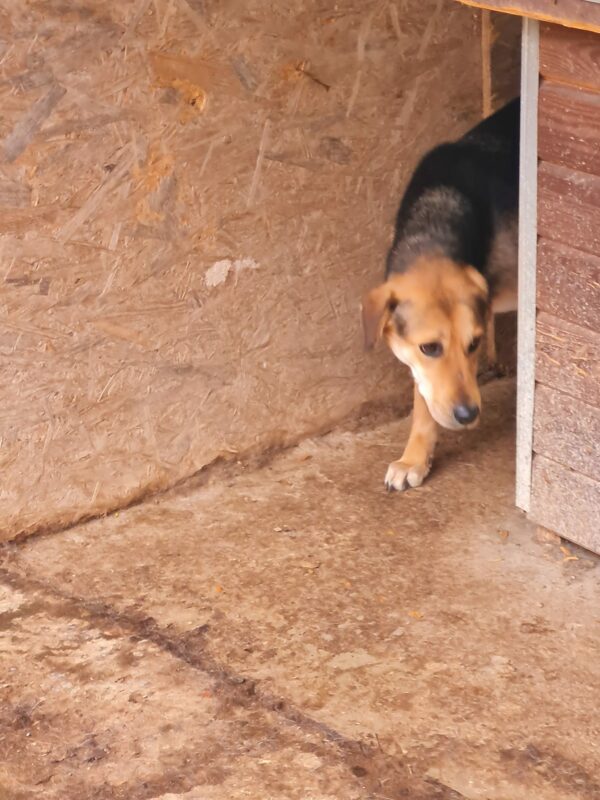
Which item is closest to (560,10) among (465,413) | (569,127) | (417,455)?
(569,127)

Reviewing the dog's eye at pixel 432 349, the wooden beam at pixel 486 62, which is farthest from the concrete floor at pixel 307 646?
the wooden beam at pixel 486 62

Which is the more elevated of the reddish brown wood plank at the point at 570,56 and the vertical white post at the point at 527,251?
the reddish brown wood plank at the point at 570,56

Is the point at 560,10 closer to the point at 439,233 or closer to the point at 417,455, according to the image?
the point at 439,233

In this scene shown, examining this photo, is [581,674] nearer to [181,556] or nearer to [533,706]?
[533,706]

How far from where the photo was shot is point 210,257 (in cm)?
421

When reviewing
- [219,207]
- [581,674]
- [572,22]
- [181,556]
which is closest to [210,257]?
[219,207]

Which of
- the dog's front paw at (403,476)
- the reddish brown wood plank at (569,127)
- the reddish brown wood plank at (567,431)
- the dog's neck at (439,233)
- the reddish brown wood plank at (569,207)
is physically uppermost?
the reddish brown wood plank at (569,127)

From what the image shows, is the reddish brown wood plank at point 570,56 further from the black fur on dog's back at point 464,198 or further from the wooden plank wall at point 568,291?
the black fur on dog's back at point 464,198

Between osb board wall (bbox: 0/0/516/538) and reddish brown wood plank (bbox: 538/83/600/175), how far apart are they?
1123 mm

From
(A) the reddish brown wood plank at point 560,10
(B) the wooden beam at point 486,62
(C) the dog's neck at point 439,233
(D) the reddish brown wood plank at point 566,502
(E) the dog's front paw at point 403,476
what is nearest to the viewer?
(A) the reddish brown wood plank at point 560,10

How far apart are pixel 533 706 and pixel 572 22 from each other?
186 cm

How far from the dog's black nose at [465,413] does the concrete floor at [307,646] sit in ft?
1.40

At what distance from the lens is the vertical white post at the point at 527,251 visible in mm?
3395

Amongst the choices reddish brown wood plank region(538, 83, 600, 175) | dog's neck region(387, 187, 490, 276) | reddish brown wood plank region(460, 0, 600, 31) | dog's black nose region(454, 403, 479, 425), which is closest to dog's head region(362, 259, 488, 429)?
dog's black nose region(454, 403, 479, 425)
